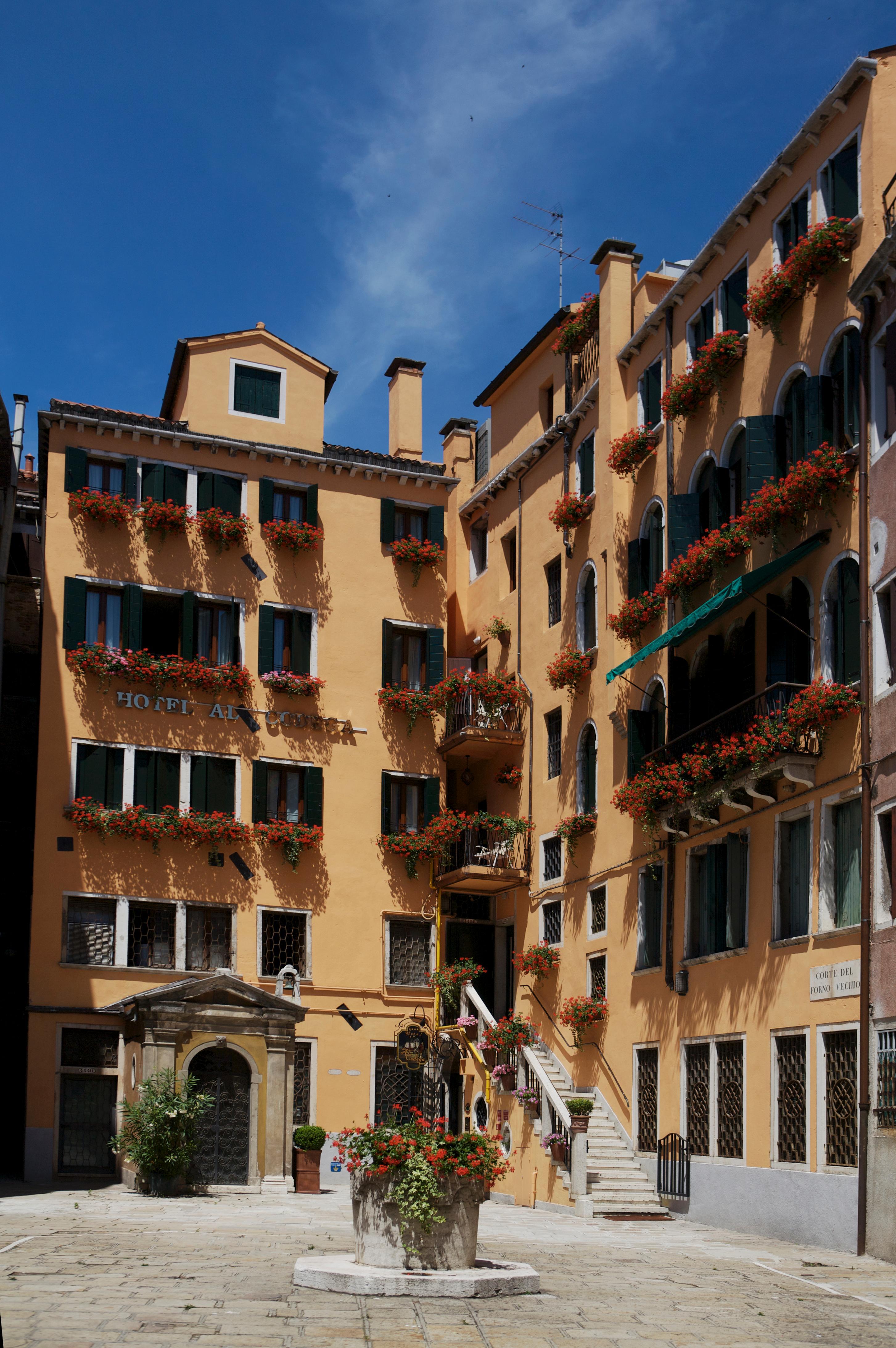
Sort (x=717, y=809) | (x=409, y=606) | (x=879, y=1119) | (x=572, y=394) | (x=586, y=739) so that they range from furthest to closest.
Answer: (x=409, y=606)
(x=572, y=394)
(x=586, y=739)
(x=717, y=809)
(x=879, y=1119)

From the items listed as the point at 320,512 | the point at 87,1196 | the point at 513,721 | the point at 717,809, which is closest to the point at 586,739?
the point at 513,721

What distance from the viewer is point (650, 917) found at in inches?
956

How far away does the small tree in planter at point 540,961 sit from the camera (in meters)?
27.5

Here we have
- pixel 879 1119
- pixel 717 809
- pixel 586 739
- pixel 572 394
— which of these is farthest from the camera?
pixel 572 394

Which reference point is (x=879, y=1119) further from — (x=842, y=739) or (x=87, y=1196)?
(x=87, y=1196)

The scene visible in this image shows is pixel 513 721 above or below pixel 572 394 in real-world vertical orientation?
below

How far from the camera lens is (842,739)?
18.6m

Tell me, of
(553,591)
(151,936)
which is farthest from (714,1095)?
(553,591)

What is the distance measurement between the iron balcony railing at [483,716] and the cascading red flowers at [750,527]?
17.5 feet

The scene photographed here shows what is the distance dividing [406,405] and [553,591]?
6.88m

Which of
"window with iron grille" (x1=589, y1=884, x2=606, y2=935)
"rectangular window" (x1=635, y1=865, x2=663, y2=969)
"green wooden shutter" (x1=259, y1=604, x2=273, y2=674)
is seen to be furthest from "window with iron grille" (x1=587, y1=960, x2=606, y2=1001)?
"green wooden shutter" (x1=259, y1=604, x2=273, y2=674)

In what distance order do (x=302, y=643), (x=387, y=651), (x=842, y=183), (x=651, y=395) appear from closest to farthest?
(x=842, y=183) → (x=651, y=395) → (x=302, y=643) → (x=387, y=651)

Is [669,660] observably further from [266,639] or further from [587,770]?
[266,639]

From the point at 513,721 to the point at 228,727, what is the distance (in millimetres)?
5647
